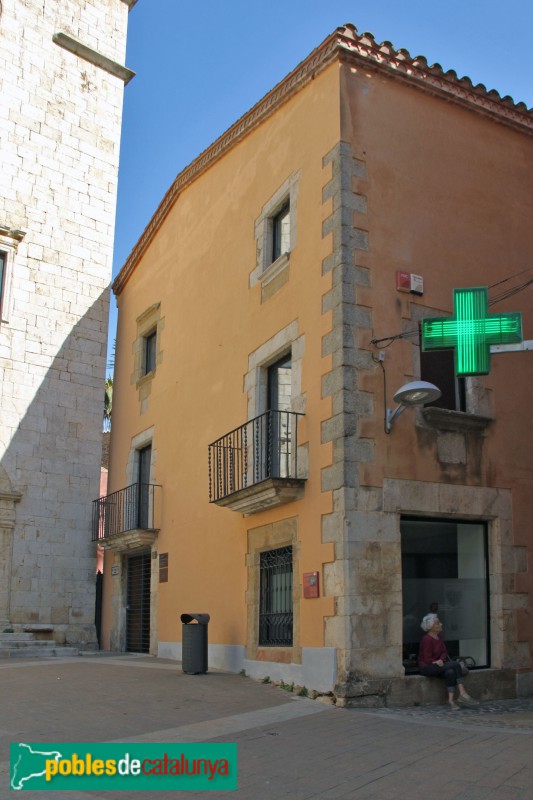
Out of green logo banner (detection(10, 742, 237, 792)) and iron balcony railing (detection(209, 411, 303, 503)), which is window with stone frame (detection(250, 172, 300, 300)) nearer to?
iron balcony railing (detection(209, 411, 303, 503))

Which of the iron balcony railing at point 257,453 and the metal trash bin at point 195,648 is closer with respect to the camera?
the iron balcony railing at point 257,453

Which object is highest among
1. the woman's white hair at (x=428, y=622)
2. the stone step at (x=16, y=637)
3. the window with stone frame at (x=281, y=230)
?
the window with stone frame at (x=281, y=230)

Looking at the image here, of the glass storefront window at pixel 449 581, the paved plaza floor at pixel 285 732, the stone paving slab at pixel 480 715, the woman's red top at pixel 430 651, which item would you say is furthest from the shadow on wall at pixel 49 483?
the stone paving slab at pixel 480 715

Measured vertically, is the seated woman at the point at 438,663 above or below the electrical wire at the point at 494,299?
below

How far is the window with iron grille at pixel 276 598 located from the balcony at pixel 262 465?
717 millimetres

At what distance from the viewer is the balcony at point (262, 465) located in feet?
34.8

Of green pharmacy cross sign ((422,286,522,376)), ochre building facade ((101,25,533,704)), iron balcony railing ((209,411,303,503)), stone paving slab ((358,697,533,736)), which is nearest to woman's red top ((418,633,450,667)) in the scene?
ochre building facade ((101,25,533,704))

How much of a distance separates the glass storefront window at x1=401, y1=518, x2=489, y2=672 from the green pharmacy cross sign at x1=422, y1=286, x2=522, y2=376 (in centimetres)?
343

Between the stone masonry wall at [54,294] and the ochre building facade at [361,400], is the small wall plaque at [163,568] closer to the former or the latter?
the ochre building facade at [361,400]

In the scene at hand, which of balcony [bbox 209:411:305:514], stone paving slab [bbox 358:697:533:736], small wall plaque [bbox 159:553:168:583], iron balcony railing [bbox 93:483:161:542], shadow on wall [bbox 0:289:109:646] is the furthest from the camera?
shadow on wall [bbox 0:289:109:646]

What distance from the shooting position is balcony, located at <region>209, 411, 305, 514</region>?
10.6 metres

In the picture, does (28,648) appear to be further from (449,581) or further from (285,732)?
(285,732)

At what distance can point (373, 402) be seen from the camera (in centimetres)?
1017

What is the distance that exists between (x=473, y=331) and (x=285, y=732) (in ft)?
13.1
